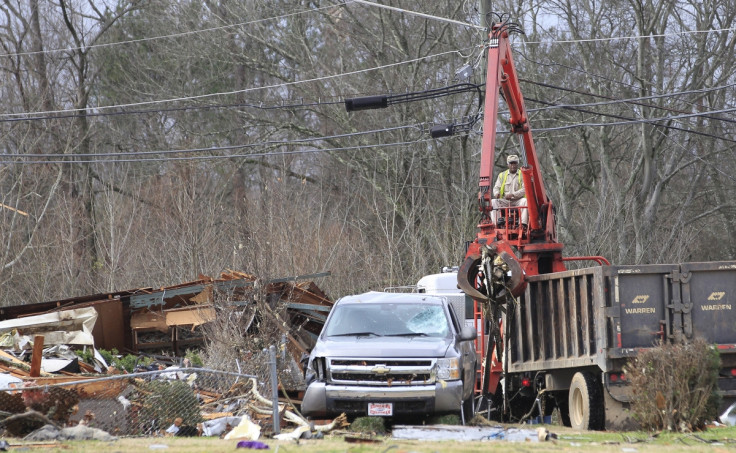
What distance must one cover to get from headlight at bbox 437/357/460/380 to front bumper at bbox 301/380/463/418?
10cm

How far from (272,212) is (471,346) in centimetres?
2004

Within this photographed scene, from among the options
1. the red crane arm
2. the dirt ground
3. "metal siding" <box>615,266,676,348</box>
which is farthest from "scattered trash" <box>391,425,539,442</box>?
the red crane arm

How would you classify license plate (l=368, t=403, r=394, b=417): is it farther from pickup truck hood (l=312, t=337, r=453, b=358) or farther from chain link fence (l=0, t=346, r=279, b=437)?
chain link fence (l=0, t=346, r=279, b=437)

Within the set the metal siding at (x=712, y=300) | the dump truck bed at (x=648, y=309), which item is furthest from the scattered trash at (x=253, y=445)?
the metal siding at (x=712, y=300)

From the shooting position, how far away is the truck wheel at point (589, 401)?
41.5 feet

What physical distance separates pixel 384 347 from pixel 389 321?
109 centimetres

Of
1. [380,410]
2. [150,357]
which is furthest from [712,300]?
[150,357]

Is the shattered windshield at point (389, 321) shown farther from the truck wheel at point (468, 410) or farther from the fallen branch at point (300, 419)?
the fallen branch at point (300, 419)

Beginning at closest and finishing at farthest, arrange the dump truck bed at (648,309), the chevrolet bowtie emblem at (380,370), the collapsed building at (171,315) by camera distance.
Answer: the chevrolet bowtie emblem at (380,370) → the dump truck bed at (648,309) → the collapsed building at (171,315)

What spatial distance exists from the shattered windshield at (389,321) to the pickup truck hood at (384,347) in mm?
325

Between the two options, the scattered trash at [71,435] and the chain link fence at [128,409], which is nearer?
the scattered trash at [71,435]

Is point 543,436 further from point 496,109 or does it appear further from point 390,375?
point 496,109

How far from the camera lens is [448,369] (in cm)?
1135

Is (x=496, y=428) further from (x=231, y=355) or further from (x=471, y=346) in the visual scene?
(x=231, y=355)
